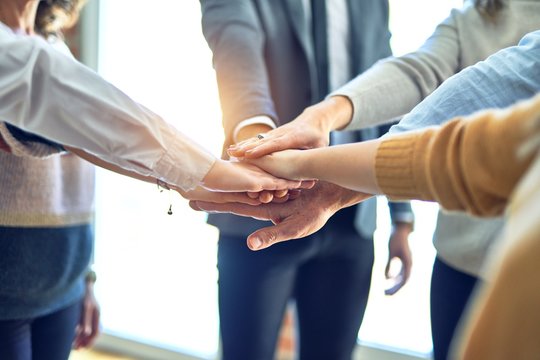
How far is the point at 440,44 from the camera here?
1092 mm

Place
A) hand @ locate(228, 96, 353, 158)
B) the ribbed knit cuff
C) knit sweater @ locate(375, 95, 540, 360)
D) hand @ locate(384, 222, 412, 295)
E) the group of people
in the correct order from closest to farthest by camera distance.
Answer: knit sweater @ locate(375, 95, 540, 360), the ribbed knit cuff, the group of people, hand @ locate(228, 96, 353, 158), hand @ locate(384, 222, 412, 295)

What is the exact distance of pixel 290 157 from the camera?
3.10 feet

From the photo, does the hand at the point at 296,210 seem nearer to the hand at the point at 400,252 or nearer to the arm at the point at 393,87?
the arm at the point at 393,87

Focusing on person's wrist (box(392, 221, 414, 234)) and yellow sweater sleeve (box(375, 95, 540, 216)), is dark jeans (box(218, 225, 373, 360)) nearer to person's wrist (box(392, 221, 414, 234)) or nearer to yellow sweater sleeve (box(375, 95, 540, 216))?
person's wrist (box(392, 221, 414, 234))

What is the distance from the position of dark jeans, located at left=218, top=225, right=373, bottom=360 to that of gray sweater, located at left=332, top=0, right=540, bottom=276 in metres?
0.26

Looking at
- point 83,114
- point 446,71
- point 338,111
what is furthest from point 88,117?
point 446,71

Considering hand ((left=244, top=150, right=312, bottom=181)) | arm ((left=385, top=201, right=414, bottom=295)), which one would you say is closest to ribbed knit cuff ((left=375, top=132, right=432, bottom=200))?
hand ((left=244, top=150, right=312, bottom=181))

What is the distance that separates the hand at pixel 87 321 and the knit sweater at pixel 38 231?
0.50ft

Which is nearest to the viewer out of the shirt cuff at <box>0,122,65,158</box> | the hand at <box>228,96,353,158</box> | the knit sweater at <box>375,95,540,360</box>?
the knit sweater at <box>375,95,540,360</box>

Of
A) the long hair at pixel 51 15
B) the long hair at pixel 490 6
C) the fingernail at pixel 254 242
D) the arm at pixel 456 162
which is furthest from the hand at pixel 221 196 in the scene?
the long hair at pixel 490 6

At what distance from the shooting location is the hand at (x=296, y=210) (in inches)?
37.2

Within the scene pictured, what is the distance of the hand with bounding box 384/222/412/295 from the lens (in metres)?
1.32

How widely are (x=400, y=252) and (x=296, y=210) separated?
43 centimetres

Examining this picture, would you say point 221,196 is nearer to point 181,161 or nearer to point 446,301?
point 181,161
